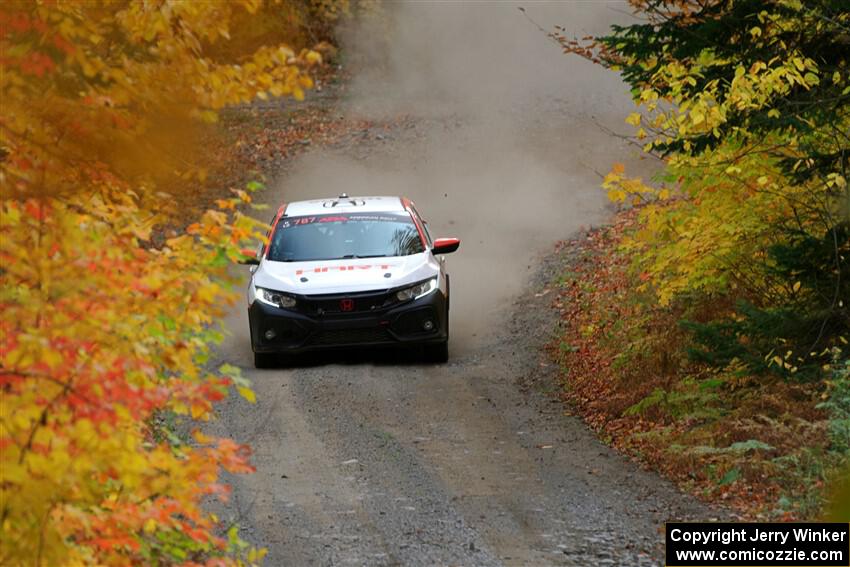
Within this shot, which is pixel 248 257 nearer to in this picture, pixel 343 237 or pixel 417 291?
pixel 417 291

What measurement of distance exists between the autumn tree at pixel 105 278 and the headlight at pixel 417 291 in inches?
252

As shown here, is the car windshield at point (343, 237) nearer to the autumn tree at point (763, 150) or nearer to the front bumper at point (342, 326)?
the front bumper at point (342, 326)

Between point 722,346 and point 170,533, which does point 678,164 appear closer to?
point 722,346

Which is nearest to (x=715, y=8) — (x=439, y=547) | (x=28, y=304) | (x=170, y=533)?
(x=439, y=547)

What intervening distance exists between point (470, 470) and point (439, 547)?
1983 mm

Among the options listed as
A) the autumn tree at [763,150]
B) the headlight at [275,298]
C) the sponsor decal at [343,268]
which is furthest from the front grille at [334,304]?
the autumn tree at [763,150]

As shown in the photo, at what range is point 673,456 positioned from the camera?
963 cm

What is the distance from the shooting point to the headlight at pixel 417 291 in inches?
519

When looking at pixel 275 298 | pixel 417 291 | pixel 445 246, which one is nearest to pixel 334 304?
pixel 275 298

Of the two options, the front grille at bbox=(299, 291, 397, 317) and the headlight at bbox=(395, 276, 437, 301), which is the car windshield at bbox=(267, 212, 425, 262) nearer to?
the headlight at bbox=(395, 276, 437, 301)

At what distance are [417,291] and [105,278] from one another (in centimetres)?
922

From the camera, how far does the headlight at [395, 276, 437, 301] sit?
13.2 meters

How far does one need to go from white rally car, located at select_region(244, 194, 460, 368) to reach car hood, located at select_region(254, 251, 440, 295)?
1cm

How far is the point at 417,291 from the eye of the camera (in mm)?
13266
